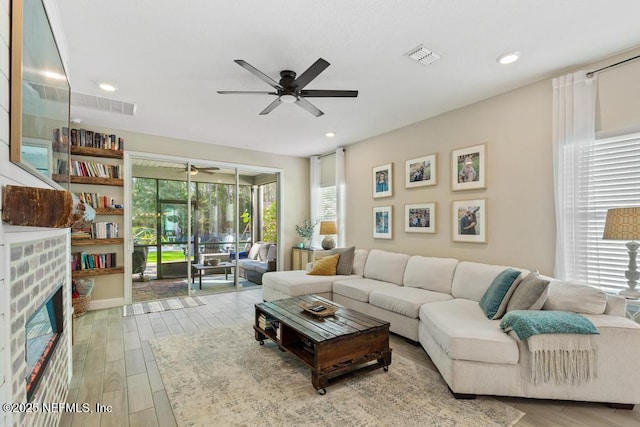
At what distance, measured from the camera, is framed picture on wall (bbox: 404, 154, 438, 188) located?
4180mm

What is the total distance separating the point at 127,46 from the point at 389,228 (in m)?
3.91

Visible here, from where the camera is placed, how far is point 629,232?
2.22 metres

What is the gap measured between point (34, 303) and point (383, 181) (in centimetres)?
436

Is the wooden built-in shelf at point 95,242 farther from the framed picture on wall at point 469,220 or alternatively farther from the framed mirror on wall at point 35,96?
the framed picture on wall at point 469,220

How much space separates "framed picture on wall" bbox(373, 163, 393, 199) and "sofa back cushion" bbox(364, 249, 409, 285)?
3.27 ft

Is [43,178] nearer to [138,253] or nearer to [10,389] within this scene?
[10,389]

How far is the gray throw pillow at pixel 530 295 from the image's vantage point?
2.37 m

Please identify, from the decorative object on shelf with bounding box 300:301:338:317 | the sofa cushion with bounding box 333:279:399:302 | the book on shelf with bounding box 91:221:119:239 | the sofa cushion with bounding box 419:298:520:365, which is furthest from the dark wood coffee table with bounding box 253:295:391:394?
the book on shelf with bounding box 91:221:119:239

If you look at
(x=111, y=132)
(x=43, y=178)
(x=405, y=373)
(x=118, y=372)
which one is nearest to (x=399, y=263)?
(x=405, y=373)

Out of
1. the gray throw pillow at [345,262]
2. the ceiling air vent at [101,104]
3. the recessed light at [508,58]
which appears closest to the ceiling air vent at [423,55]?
the recessed light at [508,58]

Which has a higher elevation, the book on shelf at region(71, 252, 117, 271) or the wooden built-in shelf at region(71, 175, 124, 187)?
the wooden built-in shelf at region(71, 175, 124, 187)

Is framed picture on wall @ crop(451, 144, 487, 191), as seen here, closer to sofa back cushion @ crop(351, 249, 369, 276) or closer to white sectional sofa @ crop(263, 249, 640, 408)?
white sectional sofa @ crop(263, 249, 640, 408)

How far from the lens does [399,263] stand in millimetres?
4172

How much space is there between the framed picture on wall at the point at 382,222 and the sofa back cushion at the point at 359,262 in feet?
1.32
